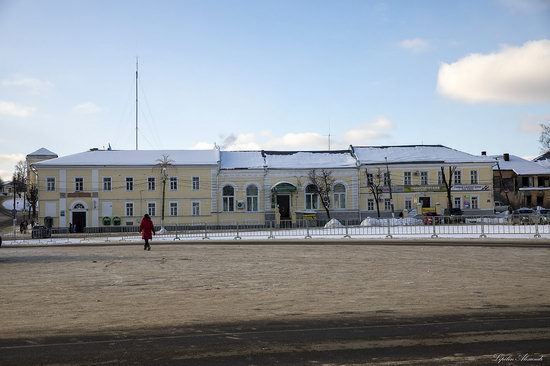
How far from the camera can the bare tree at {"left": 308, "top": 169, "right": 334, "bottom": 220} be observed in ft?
214

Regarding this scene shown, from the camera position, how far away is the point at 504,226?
117 feet

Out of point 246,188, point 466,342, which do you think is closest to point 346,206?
point 246,188

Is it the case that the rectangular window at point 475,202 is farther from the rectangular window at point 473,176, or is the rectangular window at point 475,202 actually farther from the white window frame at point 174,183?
the white window frame at point 174,183

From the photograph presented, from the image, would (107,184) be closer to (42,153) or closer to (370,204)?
(370,204)

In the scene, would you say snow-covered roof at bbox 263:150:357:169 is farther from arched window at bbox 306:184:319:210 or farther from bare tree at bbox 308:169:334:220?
arched window at bbox 306:184:319:210

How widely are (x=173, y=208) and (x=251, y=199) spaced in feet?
30.6

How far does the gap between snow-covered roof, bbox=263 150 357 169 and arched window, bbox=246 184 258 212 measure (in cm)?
338

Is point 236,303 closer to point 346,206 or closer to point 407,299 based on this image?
point 407,299

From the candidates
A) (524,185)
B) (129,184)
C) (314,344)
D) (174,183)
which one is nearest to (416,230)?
(314,344)

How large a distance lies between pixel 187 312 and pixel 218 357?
3.75m

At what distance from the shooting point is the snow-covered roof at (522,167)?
87.8 metres

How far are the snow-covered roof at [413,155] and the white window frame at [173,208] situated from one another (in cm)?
2259

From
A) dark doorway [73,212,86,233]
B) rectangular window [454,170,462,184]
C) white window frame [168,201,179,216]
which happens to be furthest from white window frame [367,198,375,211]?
dark doorway [73,212,86,233]

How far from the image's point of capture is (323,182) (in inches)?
2596
